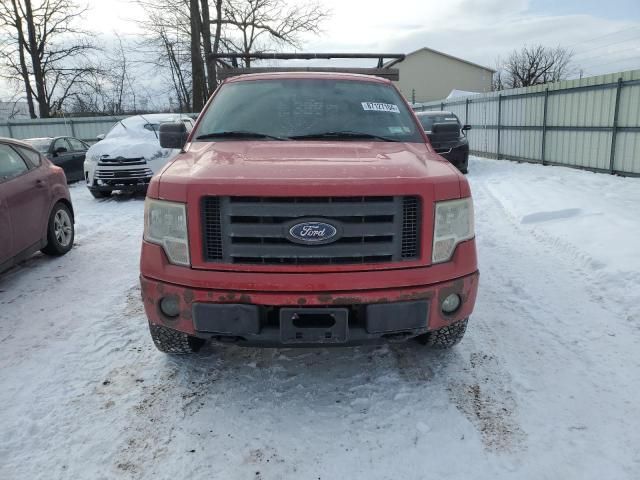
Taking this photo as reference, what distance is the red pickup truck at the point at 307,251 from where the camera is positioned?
2557 millimetres

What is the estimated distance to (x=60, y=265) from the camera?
18.7 ft

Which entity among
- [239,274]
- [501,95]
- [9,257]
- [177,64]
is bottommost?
[9,257]

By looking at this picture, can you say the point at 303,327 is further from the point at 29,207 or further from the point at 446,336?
the point at 29,207

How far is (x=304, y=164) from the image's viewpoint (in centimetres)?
274

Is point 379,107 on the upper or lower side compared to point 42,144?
upper

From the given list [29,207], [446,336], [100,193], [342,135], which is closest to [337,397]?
[446,336]

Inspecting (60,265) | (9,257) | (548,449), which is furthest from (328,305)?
(60,265)

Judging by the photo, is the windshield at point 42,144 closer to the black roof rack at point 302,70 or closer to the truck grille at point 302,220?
the black roof rack at point 302,70

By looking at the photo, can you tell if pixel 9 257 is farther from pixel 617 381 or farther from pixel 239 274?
pixel 617 381

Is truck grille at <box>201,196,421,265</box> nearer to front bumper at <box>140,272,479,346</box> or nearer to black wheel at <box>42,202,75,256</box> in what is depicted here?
front bumper at <box>140,272,479,346</box>

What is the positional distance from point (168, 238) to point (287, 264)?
0.69 metres

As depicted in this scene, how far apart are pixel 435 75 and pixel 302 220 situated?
55.7 m

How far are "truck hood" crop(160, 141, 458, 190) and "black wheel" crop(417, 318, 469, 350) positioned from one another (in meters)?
1.02

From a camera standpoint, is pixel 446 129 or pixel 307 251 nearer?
pixel 307 251
